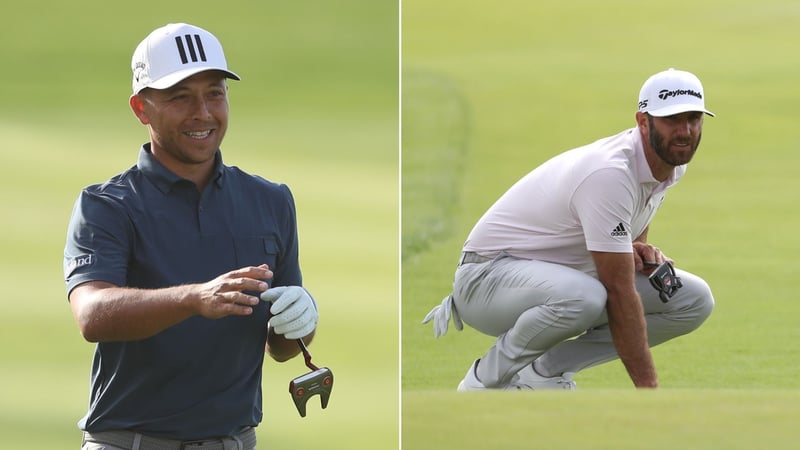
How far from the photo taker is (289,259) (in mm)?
2008

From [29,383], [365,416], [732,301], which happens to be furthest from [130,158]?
[732,301]

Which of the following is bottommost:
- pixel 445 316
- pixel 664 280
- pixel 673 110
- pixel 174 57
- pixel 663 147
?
pixel 445 316

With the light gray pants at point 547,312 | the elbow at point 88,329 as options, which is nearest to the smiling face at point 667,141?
the light gray pants at point 547,312

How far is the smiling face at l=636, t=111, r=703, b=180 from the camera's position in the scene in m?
3.33

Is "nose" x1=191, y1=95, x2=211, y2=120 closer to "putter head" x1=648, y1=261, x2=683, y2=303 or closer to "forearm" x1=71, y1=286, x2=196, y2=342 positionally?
"forearm" x1=71, y1=286, x2=196, y2=342

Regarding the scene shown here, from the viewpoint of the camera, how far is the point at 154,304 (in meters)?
1.68

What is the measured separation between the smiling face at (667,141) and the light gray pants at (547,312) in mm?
375

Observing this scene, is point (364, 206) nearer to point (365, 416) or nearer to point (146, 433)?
point (365, 416)

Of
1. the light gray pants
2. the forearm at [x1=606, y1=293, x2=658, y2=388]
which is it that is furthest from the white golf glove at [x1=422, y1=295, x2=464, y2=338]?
the forearm at [x1=606, y1=293, x2=658, y2=388]

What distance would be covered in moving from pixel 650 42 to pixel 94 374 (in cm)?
832

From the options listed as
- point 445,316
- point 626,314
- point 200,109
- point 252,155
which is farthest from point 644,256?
point 252,155

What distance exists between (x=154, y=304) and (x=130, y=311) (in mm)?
44

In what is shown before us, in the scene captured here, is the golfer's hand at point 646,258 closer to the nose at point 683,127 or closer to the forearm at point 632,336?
the forearm at point 632,336

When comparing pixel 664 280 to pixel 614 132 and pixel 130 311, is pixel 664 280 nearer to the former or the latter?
pixel 130 311
